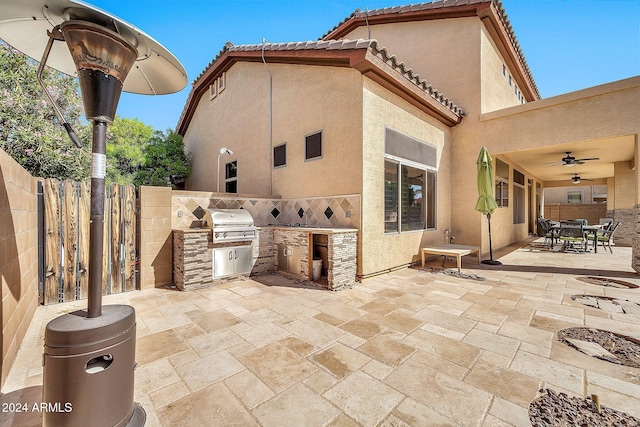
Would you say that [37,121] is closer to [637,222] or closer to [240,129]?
[240,129]

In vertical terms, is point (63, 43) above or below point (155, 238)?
above

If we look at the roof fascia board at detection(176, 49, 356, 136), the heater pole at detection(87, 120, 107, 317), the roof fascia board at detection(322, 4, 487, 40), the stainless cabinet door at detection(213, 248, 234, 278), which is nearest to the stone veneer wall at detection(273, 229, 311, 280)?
the stainless cabinet door at detection(213, 248, 234, 278)

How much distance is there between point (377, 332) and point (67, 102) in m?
11.6

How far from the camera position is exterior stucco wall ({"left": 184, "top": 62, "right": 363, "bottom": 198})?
5.49 m

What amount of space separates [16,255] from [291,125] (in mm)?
5519

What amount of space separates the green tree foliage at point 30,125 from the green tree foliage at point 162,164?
12.6 feet

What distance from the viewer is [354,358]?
8.43 ft

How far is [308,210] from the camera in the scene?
20.9ft

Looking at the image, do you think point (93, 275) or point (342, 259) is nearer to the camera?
point (93, 275)

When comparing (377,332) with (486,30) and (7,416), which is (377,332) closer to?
(7,416)

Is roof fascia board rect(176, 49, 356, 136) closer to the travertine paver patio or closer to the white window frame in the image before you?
the white window frame

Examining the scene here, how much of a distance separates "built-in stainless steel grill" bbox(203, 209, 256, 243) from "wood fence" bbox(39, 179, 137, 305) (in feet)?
4.56

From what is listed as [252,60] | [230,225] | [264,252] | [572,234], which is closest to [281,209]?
[264,252]

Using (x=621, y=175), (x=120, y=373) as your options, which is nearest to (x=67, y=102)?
(x=120, y=373)
